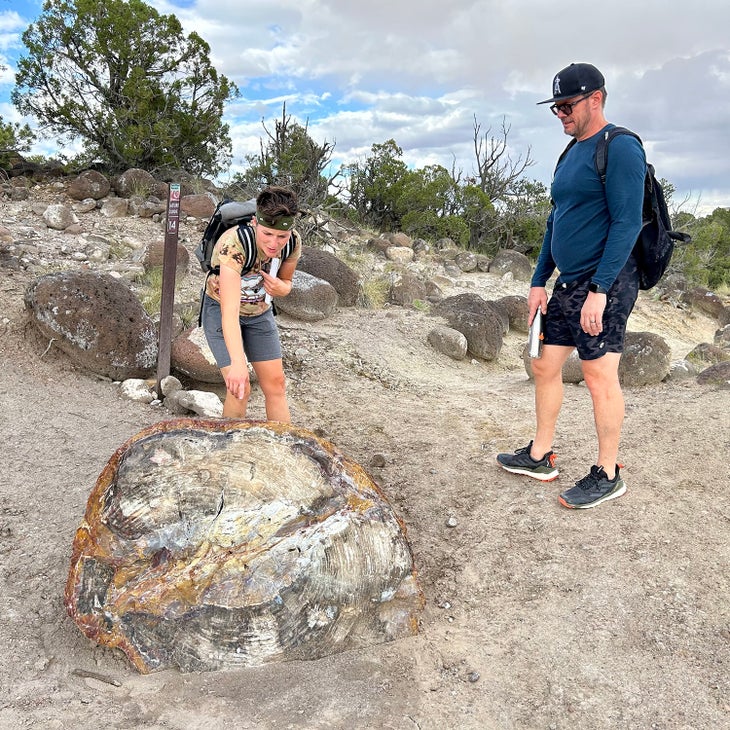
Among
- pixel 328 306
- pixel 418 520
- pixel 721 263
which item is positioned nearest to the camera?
pixel 418 520

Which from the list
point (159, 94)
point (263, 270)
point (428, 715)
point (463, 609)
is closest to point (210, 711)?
point (428, 715)

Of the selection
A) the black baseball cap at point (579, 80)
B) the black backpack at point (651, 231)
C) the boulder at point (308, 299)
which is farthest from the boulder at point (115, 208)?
the black backpack at point (651, 231)

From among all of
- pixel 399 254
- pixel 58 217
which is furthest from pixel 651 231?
pixel 399 254

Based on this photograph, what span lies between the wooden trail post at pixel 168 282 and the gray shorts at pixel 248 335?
69.9 inches

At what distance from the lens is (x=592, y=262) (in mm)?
3004

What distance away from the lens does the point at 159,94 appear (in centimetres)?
1201

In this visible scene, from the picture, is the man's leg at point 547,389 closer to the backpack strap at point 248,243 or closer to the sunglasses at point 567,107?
the sunglasses at point 567,107

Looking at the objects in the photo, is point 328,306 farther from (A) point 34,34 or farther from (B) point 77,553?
(A) point 34,34

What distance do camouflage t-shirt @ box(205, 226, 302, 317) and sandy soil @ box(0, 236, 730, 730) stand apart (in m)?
1.35

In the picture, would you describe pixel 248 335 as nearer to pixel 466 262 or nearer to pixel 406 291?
pixel 406 291

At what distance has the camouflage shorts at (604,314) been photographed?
2.94 m

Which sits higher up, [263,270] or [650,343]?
[263,270]

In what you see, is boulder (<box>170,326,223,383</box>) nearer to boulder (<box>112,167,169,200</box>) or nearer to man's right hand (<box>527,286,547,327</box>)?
man's right hand (<box>527,286,547,327</box>)

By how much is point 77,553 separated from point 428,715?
1.44 m
